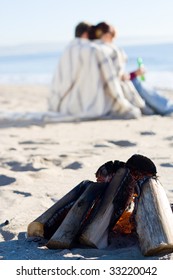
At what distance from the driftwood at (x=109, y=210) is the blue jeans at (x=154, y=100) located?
5.43 metres

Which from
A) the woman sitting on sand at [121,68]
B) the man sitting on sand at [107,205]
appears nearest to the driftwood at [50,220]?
the man sitting on sand at [107,205]

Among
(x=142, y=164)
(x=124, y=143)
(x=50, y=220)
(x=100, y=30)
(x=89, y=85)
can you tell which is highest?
(x=100, y=30)

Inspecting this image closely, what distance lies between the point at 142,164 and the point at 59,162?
2.14 metres

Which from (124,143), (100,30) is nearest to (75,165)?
(124,143)

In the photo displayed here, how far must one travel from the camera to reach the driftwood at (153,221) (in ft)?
10.0

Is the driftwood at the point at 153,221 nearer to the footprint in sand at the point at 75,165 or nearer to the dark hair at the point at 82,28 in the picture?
the footprint in sand at the point at 75,165

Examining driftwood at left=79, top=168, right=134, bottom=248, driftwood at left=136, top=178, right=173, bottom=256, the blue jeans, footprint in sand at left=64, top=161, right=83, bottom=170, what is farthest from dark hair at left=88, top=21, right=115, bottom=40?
driftwood at left=136, top=178, right=173, bottom=256

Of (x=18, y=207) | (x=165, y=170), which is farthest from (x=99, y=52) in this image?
(x=18, y=207)

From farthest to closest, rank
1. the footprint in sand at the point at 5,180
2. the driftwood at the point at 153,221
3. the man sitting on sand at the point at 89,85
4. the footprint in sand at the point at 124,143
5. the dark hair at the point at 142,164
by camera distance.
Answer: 1. the man sitting on sand at the point at 89,85
2. the footprint in sand at the point at 124,143
3. the footprint in sand at the point at 5,180
4. the dark hair at the point at 142,164
5. the driftwood at the point at 153,221

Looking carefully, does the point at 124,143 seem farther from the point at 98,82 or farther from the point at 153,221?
the point at 153,221

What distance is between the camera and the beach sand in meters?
3.31

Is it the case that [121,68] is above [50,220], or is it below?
above

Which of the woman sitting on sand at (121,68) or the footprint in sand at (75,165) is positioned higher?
the woman sitting on sand at (121,68)

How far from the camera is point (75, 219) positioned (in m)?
3.32
